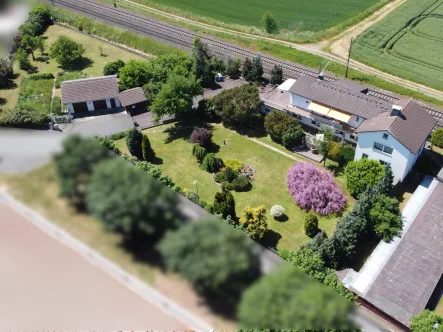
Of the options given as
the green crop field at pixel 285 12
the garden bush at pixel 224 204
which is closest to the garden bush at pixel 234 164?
the garden bush at pixel 224 204

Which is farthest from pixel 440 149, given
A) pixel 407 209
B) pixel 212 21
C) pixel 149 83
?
pixel 212 21

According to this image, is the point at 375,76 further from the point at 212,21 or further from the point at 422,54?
the point at 212,21

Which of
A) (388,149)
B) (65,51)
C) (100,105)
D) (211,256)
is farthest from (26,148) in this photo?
(65,51)

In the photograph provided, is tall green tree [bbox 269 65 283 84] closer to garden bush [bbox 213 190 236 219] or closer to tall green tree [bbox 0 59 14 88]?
garden bush [bbox 213 190 236 219]

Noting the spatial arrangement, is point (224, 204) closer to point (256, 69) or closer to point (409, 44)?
point (256, 69)

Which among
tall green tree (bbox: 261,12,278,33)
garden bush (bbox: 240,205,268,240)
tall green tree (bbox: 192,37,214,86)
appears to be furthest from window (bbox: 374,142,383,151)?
tall green tree (bbox: 261,12,278,33)

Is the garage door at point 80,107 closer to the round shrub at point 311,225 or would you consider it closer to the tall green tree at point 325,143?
the tall green tree at point 325,143
